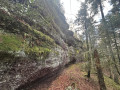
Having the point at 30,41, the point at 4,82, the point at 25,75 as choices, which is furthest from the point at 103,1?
the point at 4,82

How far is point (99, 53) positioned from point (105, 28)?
4601 mm

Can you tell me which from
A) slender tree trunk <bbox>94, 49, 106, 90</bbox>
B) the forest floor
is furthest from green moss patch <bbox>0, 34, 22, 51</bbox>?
slender tree trunk <bbox>94, 49, 106, 90</bbox>

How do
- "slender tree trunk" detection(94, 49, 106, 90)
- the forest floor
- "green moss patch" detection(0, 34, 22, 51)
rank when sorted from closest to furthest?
"green moss patch" detection(0, 34, 22, 51) < the forest floor < "slender tree trunk" detection(94, 49, 106, 90)

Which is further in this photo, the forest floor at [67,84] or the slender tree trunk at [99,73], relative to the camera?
the slender tree trunk at [99,73]

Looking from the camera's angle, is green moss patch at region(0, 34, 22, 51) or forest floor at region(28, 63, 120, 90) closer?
green moss patch at region(0, 34, 22, 51)

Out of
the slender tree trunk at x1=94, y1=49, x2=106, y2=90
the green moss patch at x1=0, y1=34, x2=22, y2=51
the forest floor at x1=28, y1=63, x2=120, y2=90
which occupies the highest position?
the green moss patch at x1=0, y1=34, x2=22, y2=51

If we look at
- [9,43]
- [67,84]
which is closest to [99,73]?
[67,84]

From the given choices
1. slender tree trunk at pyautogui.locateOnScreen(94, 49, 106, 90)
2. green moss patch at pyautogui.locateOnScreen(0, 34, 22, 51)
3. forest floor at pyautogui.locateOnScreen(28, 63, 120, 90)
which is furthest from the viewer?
slender tree trunk at pyautogui.locateOnScreen(94, 49, 106, 90)

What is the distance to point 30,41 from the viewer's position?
5090mm

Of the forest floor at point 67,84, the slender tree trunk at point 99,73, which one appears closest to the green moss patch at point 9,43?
the forest floor at point 67,84

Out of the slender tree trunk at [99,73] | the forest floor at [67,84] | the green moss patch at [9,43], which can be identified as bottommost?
the forest floor at [67,84]

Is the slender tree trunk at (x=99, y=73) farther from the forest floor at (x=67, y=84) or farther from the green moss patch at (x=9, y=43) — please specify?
the green moss patch at (x=9, y=43)

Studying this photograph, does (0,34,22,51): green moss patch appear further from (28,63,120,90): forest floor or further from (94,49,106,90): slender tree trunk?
(94,49,106,90): slender tree trunk

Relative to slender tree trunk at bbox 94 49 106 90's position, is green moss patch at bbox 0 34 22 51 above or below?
above
